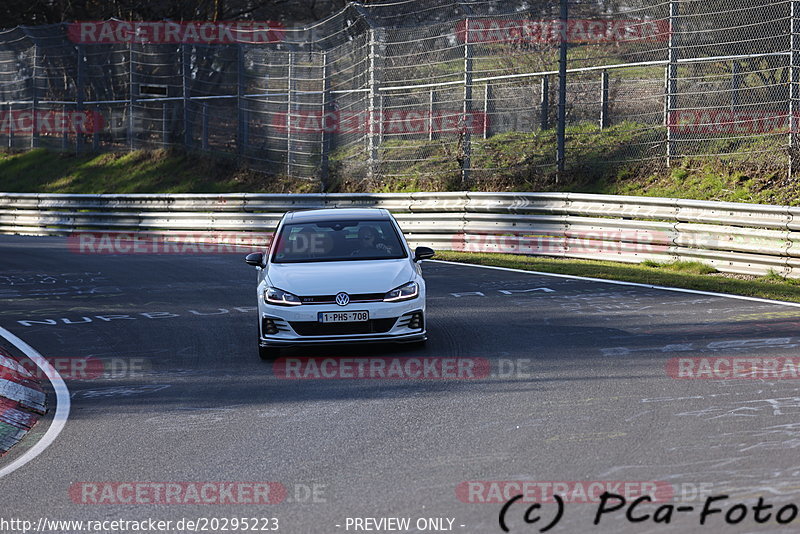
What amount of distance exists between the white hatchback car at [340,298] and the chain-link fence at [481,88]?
10.9 m

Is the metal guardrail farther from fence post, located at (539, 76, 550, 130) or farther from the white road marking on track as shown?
the white road marking on track

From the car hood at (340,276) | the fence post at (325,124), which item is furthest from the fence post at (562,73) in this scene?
the car hood at (340,276)

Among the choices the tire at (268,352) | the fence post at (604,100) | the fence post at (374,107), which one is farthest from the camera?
the fence post at (374,107)

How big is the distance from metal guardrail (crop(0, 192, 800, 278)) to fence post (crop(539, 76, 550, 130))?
403 centimetres

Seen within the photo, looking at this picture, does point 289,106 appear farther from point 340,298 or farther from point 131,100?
point 340,298

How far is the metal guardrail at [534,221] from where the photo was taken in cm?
1630

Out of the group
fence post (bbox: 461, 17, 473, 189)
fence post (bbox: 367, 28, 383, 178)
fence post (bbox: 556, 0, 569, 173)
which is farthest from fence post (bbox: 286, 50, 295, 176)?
fence post (bbox: 556, 0, 569, 173)

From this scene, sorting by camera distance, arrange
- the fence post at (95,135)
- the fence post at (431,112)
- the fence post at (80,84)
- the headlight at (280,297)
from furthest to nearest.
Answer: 1. the fence post at (95,135)
2. the fence post at (80,84)
3. the fence post at (431,112)
4. the headlight at (280,297)

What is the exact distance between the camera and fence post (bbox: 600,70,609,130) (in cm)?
2239

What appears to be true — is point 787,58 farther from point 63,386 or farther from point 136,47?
point 136,47

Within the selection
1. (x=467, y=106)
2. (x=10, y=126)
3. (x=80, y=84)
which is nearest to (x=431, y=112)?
(x=467, y=106)

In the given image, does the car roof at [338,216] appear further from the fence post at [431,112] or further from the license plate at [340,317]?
the fence post at [431,112]

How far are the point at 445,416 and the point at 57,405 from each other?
339 centimetres

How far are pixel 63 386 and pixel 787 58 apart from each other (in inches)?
563
